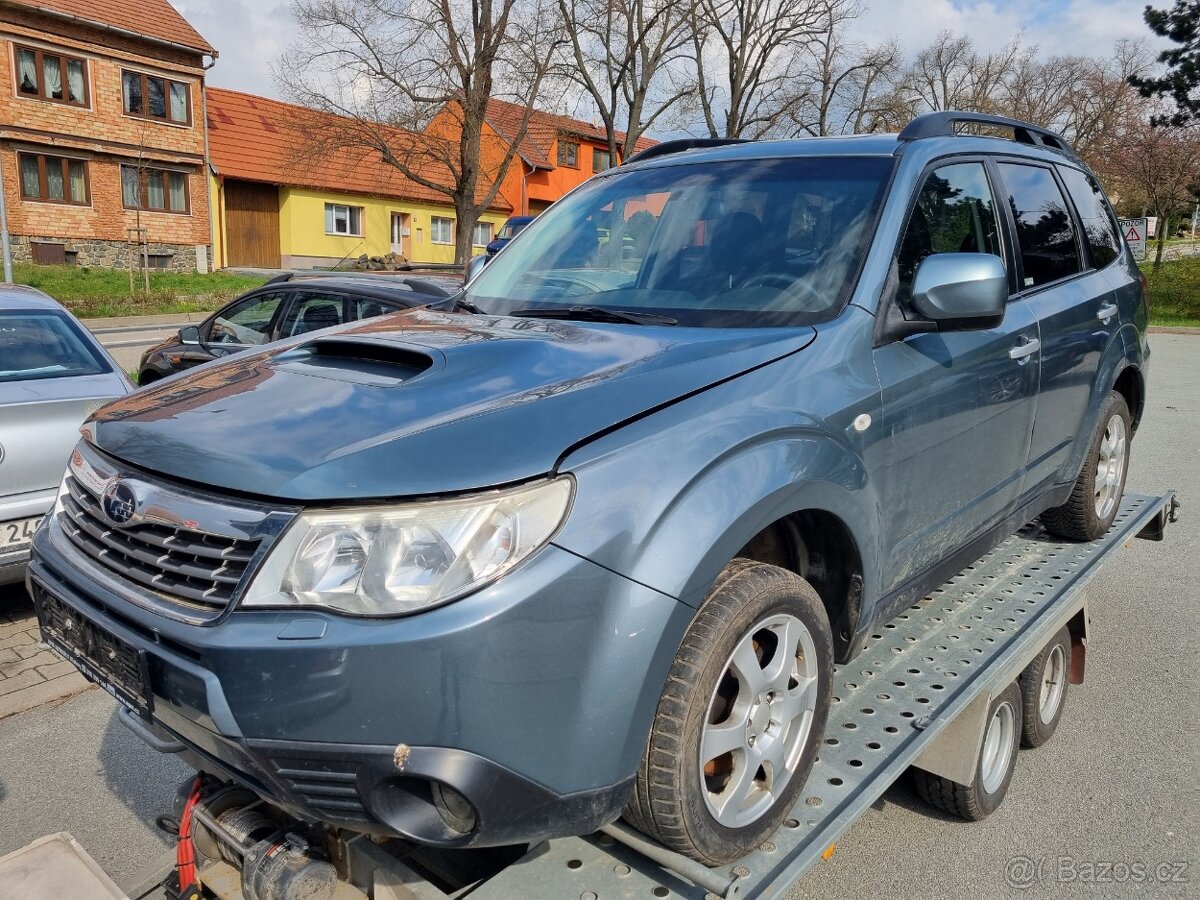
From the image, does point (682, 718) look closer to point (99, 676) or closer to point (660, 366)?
point (660, 366)

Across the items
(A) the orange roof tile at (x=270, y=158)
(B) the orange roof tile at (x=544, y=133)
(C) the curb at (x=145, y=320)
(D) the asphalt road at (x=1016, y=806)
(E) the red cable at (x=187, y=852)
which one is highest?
(B) the orange roof tile at (x=544, y=133)

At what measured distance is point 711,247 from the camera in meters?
3.11

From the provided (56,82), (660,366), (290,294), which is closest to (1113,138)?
(56,82)

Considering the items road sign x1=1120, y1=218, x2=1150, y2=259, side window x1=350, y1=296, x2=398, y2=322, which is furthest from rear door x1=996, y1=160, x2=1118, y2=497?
road sign x1=1120, y1=218, x2=1150, y2=259

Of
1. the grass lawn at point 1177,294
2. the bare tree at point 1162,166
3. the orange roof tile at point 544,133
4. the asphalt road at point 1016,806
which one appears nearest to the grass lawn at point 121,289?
the orange roof tile at point 544,133

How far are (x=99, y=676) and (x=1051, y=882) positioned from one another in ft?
9.34

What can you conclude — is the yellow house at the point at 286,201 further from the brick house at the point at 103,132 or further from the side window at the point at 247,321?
the side window at the point at 247,321

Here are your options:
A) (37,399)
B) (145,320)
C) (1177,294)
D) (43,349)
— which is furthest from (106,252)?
(1177,294)

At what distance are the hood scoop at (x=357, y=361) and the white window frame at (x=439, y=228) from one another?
141 feet

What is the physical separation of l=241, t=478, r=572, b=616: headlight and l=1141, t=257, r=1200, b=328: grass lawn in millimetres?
29851

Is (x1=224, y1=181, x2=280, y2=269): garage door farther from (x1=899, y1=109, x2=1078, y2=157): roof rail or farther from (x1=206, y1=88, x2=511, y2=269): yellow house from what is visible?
(x1=899, y1=109, x2=1078, y2=157): roof rail

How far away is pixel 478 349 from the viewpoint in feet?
7.96

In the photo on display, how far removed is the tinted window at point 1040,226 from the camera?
374 cm

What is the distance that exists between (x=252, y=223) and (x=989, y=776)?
3846 cm
